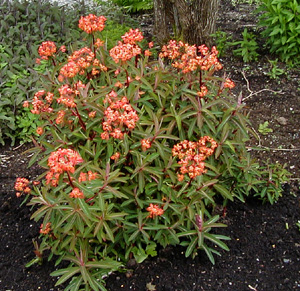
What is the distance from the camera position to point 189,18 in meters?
4.69

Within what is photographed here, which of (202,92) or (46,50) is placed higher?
(46,50)

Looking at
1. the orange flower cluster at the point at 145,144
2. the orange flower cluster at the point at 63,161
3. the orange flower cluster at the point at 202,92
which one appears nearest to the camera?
the orange flower cluster at the point at 63,161

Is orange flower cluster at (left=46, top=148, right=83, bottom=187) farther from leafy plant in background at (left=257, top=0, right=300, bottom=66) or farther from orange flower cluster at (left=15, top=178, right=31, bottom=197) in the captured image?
leafy plant in background at (left=257, top=0, right=300, bottom=66)

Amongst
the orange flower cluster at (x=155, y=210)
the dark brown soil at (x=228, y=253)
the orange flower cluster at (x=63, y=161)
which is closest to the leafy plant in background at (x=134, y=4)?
the dark brown soil at (x=228, y=253)

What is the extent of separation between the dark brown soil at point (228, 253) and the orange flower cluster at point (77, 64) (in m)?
1.04

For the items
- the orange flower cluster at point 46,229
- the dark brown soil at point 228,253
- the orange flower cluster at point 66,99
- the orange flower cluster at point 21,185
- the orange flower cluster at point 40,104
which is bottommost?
the dark brown soil at point 228,253

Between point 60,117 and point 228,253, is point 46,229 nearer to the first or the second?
point 60,117

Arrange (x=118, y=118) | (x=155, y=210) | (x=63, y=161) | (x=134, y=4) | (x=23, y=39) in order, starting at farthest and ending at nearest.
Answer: (x=134, y=4) → (x=23, y=39) → (x=155, y=210) → (x=118, y=118) → (x=63, y=161)

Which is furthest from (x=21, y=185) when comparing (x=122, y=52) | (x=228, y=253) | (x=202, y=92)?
(x=228, y=253)

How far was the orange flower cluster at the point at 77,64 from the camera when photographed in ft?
8.21

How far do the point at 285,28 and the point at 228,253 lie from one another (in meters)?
2.69

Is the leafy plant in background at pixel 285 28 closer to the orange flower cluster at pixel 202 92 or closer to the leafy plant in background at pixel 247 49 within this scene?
the leafy plant in background at pixel 247 49

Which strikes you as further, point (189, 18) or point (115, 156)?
point (189, 18)

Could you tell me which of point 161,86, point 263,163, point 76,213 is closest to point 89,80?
point 161,86
